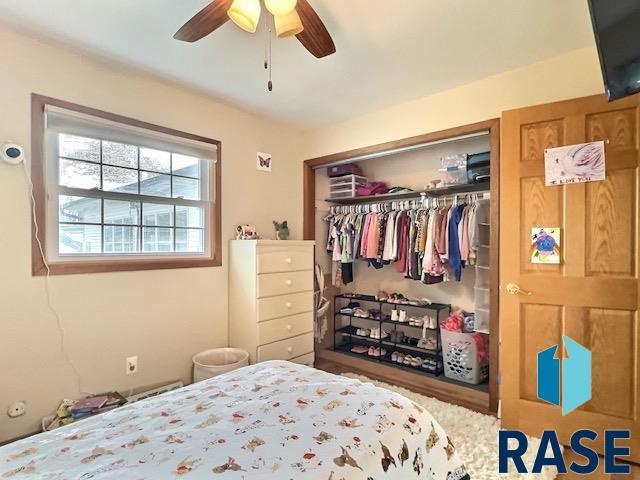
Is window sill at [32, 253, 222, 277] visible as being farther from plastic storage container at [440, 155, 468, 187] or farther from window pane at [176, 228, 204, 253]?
plastic storage container at [440, 155, 468, 187]

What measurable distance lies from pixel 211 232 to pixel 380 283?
5.99ft

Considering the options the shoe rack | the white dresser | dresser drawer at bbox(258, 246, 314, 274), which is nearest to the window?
the white dresser

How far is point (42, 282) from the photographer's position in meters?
1.96

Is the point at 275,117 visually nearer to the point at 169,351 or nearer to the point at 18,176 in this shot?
the point at 18,176

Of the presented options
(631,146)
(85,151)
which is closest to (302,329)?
(85,151)

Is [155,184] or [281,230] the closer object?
[155,184]

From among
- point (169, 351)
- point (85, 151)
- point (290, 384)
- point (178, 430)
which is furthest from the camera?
point (169, 351)

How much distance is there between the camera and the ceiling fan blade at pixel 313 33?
1.45 m

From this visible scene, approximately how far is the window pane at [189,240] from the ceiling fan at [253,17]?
4.86 feet

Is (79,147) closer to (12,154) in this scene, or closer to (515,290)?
(12,154)

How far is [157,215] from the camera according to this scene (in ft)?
8.34

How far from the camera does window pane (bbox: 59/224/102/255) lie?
6.88 feet

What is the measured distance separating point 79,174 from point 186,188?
0.71 metres

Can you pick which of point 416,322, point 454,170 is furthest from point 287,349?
point 454,170
